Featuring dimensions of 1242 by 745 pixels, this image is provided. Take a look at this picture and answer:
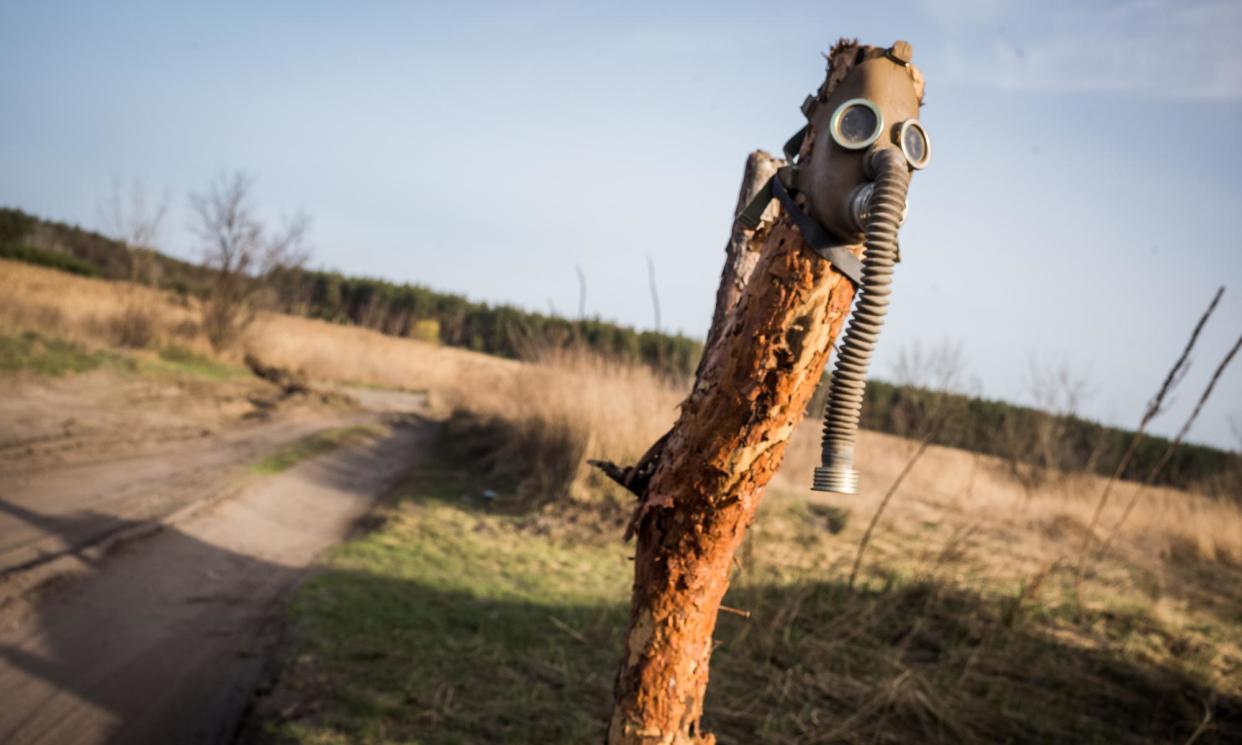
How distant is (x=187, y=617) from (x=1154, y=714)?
505 cm

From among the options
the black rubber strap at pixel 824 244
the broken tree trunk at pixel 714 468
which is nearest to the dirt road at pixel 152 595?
the broken tree trunk at pixel 714 468

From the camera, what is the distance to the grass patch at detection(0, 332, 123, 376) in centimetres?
938

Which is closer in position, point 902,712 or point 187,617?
point 902,712

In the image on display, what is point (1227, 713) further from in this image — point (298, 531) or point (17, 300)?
point (17, 300)

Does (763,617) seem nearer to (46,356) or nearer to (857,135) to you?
(857,135)

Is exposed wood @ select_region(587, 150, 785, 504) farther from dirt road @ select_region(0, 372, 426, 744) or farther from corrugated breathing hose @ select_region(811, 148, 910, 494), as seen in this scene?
dirt road @ select_region(0, 372, 426, 744)

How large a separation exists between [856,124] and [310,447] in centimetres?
964

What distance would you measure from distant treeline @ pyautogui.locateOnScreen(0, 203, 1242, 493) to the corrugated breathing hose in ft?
14.3

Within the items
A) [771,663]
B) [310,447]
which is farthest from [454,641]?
[310,447]

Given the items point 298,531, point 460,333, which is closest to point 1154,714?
point 298,531

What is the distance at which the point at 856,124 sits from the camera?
1183 millimetres

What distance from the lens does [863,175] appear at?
1179 millimetres

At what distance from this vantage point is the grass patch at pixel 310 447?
27.2ft

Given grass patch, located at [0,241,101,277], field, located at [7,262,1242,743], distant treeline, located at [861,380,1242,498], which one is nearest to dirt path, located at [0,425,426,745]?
field, located at [7,262,1242,743]
